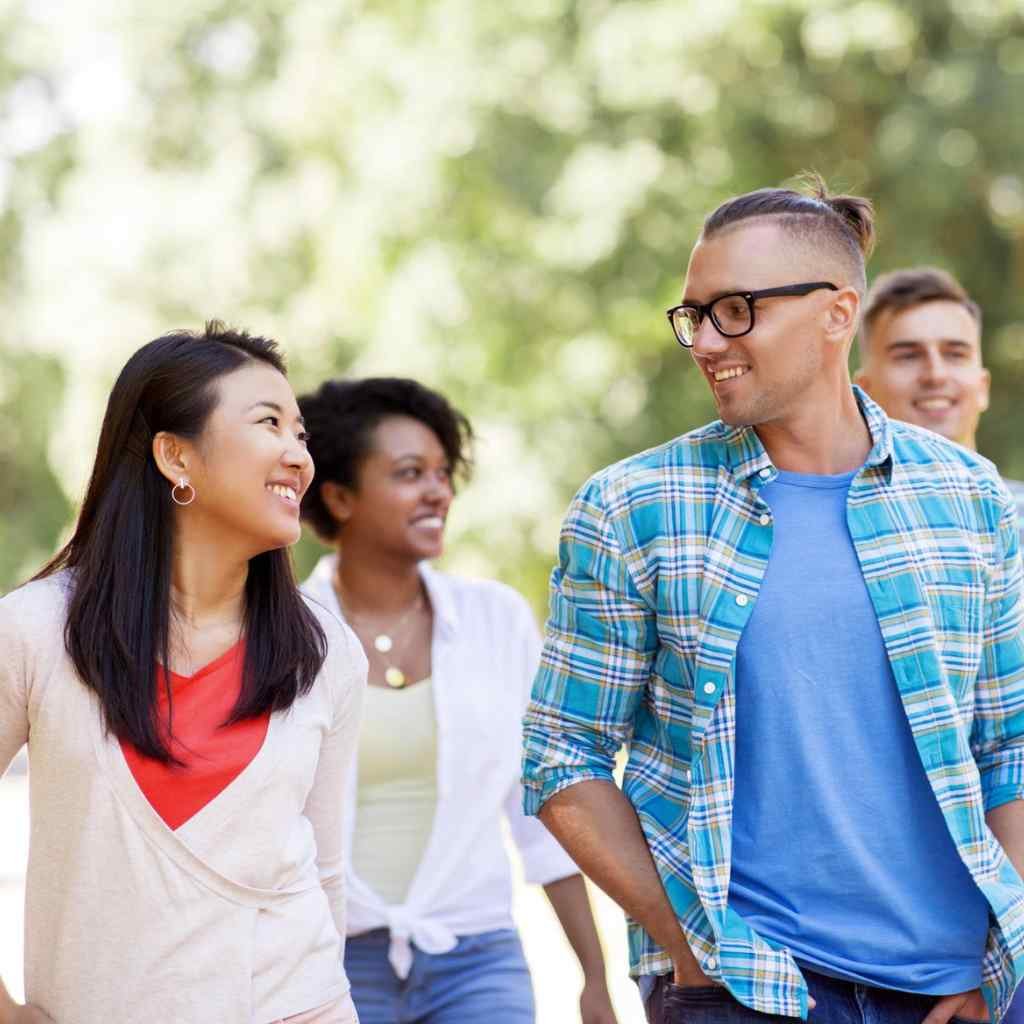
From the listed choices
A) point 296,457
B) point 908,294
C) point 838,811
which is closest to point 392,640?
point 296,457

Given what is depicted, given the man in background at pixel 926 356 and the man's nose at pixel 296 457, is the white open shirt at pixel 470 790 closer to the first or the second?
the man's nose at pixel 296 457

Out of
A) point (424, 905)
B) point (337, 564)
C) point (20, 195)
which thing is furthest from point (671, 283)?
point (20, 195)

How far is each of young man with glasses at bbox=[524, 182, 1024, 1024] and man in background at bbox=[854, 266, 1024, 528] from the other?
1.67 m

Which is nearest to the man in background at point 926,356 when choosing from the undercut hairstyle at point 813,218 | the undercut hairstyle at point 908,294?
the undercut hairstyle at point 908,294

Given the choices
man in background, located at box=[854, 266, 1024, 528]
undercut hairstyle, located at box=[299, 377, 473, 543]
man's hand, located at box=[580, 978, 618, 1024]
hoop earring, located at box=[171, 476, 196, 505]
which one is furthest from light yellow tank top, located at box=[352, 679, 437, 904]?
man in background, located at box=[854, 266, 1024, 528]

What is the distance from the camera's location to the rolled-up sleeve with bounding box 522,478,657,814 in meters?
3.48

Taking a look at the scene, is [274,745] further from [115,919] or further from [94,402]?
[94,402]

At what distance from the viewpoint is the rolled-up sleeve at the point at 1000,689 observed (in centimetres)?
354

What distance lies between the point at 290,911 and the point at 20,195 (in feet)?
76.8

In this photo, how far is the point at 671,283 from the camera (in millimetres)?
13336

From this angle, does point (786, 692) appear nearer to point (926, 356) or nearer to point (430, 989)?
point (430, 989)

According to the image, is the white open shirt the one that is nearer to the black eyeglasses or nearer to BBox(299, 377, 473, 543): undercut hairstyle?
BBox(299, 377, 473, 543): undercut hairstyle

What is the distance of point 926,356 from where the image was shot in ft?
17.6

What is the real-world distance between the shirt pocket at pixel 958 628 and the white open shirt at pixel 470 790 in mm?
1687
